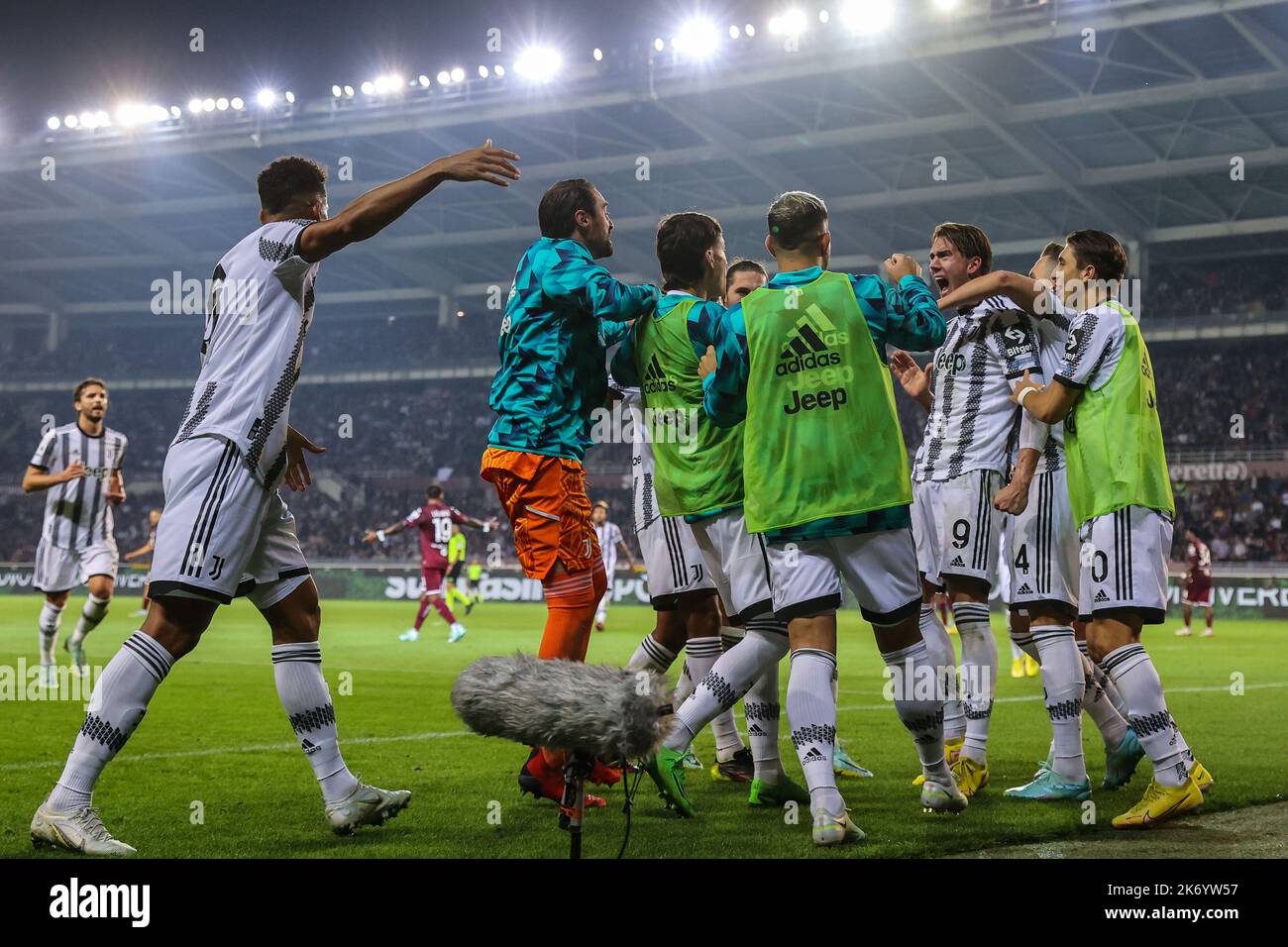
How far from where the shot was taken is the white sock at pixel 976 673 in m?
5.41

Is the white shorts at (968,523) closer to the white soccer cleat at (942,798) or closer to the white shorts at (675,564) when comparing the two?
the white shorts at (675,564)

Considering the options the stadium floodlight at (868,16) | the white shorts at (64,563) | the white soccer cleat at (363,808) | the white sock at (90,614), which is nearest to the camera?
the white soccer cleat at (363,808)

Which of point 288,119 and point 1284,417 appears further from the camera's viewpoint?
point 288,119

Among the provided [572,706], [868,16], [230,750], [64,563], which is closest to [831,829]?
[572,706]

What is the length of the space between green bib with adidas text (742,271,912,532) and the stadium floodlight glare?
28.1m

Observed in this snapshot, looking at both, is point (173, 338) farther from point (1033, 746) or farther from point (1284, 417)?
point (1033, 746)

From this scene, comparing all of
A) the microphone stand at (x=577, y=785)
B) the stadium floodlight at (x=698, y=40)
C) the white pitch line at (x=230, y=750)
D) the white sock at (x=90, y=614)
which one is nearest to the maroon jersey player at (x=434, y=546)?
the white sock at (x=90, y=614)

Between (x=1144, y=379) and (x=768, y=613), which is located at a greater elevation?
(x=1144, y=379)

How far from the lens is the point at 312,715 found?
14.7 feet

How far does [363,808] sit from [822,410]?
2107 millimetres
